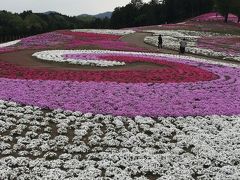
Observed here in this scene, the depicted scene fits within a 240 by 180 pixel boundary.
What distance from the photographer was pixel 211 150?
17391 millimetres

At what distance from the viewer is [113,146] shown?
58.3ft

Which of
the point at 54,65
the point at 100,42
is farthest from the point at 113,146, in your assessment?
the point at 100,42

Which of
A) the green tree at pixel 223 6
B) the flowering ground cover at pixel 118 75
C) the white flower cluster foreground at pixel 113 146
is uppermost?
the green tree at pixel 223 6

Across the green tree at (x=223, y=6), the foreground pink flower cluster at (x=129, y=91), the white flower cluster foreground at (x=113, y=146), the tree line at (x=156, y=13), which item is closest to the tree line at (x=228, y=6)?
the green tree at (x=223, y=6)

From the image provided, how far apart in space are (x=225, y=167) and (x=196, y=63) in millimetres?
25107

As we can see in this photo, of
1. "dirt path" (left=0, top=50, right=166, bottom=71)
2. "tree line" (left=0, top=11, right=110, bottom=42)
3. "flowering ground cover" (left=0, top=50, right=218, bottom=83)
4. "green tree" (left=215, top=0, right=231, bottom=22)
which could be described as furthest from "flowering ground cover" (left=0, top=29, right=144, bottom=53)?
"green tree" (left=215, top=0, right=231, bottom=22)

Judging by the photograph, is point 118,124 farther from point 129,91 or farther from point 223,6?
point 223,6

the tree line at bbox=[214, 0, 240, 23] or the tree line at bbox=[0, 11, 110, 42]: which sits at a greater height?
the tree line at bbox=[214, 0, 240, 23]

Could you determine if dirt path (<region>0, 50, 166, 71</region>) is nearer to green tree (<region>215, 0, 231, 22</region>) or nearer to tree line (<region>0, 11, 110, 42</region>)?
tree line (<region>0, 11, 110, 42</region>)

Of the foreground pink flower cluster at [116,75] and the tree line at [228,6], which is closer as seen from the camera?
the foreground pink flower cluster at [116,75]

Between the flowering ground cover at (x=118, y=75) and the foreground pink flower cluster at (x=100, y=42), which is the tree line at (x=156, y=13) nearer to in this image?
the foreground pink flower cluster at (x=100, y=42)

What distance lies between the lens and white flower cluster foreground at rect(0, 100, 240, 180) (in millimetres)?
15156

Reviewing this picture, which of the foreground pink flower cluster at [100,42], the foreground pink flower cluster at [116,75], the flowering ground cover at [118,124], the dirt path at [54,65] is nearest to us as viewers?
the flowering ground cover at [118,124]

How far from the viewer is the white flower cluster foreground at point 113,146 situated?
15.2 m
